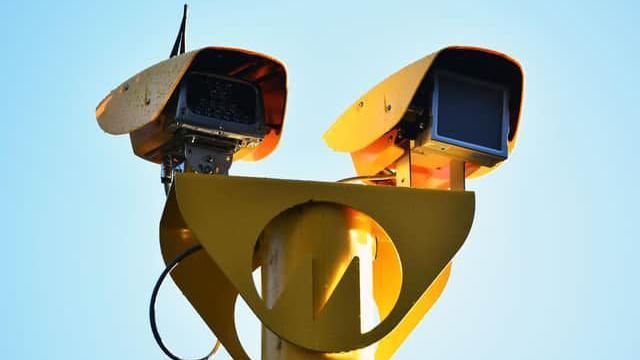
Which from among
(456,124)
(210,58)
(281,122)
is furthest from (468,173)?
(210,58)

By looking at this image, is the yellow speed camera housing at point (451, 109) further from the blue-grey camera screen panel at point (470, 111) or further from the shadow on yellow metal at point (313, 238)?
the shadow on yellow metal at point (313, 238)

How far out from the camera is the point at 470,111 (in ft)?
19.6

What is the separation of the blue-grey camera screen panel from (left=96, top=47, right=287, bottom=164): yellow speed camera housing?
86cm

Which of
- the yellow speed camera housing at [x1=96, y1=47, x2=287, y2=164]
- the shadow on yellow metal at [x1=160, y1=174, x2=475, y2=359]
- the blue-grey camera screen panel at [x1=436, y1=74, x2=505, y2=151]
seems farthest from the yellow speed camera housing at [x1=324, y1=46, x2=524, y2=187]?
the yellow speed camera housing at [x1=96, y1=47, x2=287, y2=164]

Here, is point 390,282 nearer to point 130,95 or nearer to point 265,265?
point 265,265

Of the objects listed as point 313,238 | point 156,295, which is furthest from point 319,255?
point 156,295

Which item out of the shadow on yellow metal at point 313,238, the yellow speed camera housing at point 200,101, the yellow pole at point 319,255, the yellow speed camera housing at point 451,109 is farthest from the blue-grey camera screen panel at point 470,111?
the yellow speed camera housing at point 200,101

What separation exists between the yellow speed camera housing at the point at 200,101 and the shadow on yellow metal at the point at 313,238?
0.47 meters

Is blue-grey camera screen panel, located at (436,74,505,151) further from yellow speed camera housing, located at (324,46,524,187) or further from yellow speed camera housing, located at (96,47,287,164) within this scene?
yellow speed camera housing, located at (96,47,287,164)

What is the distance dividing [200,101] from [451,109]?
49.7 inches

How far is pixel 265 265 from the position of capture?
19.2 feet

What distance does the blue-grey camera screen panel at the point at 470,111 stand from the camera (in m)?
5.93

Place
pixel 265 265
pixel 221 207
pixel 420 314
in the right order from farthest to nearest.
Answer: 1. pixel 420 314
2. pixel 265 265
3. pixel 221 207

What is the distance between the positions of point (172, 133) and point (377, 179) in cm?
A: 119
